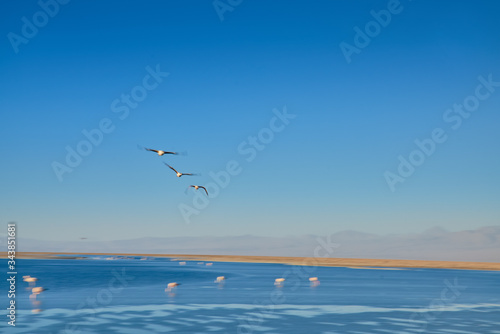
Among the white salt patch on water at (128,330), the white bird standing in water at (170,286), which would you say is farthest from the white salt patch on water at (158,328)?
the white bird standing in water at (170,286)

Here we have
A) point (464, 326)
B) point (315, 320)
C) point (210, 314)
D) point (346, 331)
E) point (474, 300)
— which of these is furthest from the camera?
point (474, 300)

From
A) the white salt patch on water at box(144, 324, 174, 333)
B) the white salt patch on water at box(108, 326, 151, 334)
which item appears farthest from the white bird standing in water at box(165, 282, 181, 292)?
the white salt patch on water at box(108, 326, 151, 334)

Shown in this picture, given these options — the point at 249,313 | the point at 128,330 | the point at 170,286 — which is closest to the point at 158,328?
the point at 128,330

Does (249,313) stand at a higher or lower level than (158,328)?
higher

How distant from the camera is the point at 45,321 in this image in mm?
47625

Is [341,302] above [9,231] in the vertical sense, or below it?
below

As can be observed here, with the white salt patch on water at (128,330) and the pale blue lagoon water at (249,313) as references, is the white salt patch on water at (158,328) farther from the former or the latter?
the white salt patch on water at (128,330)

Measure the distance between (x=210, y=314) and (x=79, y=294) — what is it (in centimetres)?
2941

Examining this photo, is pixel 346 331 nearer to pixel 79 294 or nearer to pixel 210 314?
pixel 210 314

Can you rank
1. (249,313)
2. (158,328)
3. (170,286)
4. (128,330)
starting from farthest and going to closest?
(170,286) < (249,313) < (158,328) < (128,330)

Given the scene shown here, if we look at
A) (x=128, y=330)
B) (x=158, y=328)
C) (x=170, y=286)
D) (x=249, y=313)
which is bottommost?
(x=128, y=330)

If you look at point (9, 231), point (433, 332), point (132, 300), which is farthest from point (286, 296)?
point (9, 231)

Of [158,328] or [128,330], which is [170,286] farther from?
[128,330]

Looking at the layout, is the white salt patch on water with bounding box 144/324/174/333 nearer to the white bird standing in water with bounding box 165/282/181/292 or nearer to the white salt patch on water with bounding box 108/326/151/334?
the white salt patch on water with bounding box 108/326/151/334
